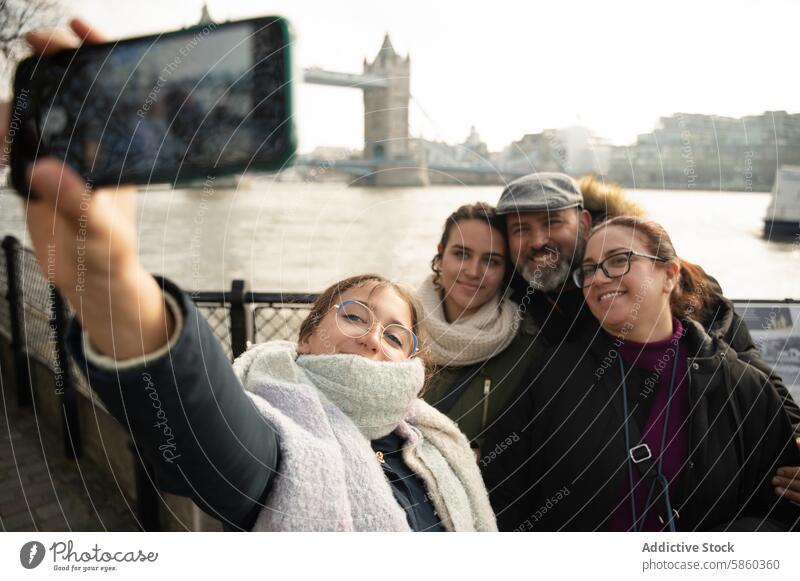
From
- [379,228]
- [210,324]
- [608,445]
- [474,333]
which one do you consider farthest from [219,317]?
[608,445]

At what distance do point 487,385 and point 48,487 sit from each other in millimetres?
1040

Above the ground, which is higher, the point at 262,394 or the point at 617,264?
the point at 617,264

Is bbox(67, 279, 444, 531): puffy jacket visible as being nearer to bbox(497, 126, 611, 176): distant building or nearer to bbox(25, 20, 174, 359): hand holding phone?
bbox(25, 20, 174, 359): hand holding phone

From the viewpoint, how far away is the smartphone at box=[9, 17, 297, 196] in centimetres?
54

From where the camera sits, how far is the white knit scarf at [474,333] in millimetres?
880

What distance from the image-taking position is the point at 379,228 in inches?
39.7

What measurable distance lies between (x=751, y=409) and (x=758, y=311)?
0.30 m

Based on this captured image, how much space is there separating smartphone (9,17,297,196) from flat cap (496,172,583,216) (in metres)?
0.42

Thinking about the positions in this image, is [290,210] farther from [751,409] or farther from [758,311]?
[758,311]

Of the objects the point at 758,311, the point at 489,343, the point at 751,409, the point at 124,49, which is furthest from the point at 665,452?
the point at 124,49

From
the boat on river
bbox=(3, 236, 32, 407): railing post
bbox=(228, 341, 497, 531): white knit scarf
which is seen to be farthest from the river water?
bbox=(3, 236, 32, 407): railing post

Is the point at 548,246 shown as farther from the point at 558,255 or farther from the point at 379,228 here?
the point at 379,228

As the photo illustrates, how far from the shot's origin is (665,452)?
777 mm

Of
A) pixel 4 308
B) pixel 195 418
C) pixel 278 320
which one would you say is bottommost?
pixel 4 308
